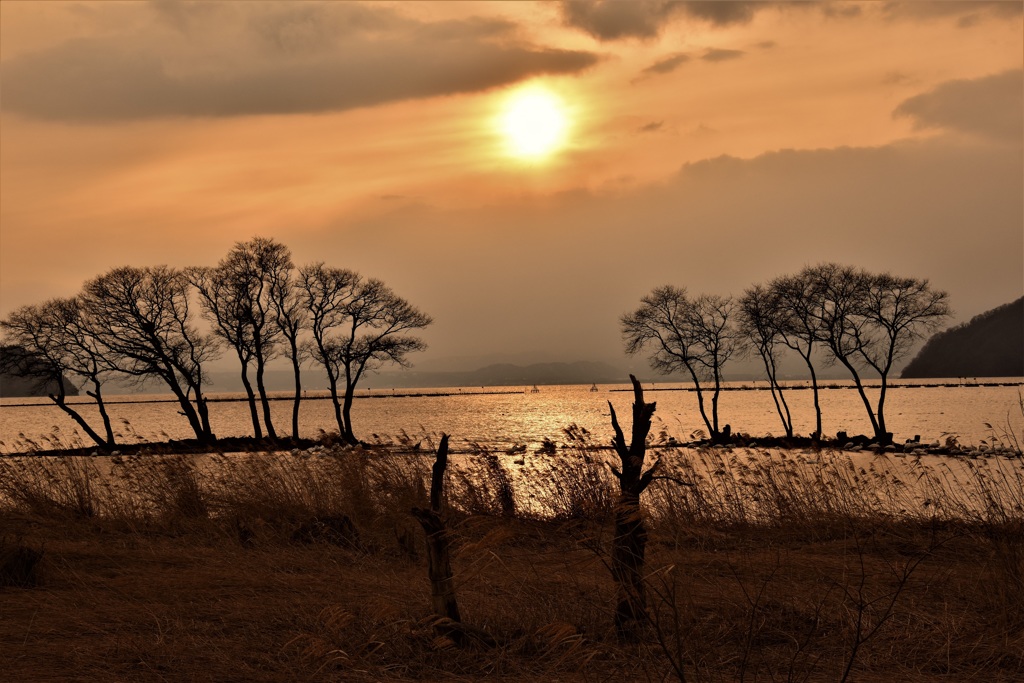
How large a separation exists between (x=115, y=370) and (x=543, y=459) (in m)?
44.8

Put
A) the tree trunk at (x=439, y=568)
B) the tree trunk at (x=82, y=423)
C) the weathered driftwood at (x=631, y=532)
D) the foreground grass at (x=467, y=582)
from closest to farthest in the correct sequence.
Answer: the foreground grass at (x=467, y=582), the weathered driftwood at (x=631, y=532), the tree trunk at (x=439, y=568), the tree trunk at (x=82, y=423)

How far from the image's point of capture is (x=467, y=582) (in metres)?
9.68

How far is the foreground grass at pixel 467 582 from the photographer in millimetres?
7020

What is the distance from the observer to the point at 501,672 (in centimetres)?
691

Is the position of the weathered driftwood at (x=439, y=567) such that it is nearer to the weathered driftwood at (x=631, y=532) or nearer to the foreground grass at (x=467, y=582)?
the foreground grass at (x=467, y=582)

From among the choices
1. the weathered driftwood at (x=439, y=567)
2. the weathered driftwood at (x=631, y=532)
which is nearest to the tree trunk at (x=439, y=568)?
the weathered driftwood at (x=439, y=567)

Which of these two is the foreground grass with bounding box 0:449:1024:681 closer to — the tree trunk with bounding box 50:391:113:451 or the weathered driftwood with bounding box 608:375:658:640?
the weathered driftwood with bounding box 608:375:658:640

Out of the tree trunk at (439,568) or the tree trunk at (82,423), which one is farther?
the tree trunk at (82,423)

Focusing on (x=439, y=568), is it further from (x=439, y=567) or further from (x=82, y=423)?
(x=82, y=423)

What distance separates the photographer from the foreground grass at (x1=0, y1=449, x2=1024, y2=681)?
702 cm

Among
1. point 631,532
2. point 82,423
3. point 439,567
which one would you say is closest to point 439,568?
point 439,567

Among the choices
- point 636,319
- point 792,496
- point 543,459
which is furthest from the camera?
point 636,319

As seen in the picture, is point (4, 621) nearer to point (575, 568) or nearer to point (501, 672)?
point (501, 672)

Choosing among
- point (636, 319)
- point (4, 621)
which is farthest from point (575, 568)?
point (636, 319)
